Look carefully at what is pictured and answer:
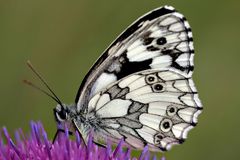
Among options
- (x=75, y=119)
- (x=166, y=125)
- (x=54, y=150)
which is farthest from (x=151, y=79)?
(x=54, y=150)

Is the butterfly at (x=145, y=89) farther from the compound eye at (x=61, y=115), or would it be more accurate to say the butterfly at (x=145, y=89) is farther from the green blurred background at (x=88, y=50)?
the green blurred background at (x=88, y=50)

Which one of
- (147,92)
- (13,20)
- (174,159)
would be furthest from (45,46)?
(147,92)

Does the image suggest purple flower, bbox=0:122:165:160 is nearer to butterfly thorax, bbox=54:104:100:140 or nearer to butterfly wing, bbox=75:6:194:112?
butterfly thorax, bbox=54:104:100:140

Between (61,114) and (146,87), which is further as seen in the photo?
(146,87)

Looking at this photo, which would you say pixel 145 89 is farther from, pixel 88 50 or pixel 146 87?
pixel 88 50

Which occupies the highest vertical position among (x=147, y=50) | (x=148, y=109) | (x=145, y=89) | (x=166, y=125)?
(x=147, y=50)

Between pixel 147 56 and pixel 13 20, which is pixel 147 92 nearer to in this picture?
pixel 147 56
